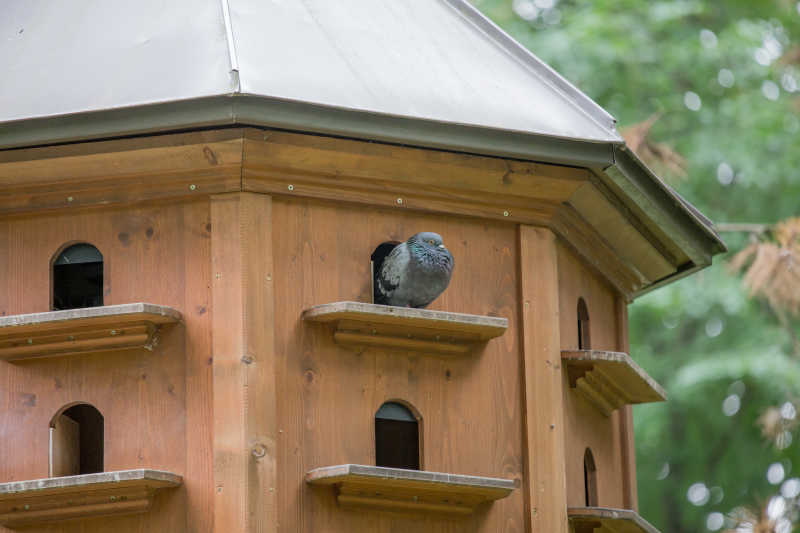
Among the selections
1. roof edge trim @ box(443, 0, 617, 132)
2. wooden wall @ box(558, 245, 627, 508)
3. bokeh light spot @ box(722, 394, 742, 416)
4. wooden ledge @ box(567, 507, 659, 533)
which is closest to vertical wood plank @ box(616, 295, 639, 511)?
wooden wall @ box(558, 245, 627, 508)

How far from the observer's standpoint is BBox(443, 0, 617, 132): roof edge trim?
23.2ft

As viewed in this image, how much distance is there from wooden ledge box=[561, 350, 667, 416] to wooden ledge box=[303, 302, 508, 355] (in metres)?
0.57

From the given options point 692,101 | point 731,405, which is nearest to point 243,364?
point 731,405

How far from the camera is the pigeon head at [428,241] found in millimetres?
6344

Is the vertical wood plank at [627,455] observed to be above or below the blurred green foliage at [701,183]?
below

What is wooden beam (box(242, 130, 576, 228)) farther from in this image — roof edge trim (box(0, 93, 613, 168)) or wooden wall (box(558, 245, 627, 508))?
wooden wall (box(558, 245, 627, 508))

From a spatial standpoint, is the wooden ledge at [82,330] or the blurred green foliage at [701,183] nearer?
the wooden ledge at [82,330]

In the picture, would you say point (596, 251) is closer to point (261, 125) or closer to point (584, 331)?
point (584, 331)

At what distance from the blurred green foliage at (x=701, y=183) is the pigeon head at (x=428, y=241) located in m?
6.15

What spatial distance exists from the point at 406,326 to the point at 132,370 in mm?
1149

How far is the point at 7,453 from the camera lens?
6.30 meters

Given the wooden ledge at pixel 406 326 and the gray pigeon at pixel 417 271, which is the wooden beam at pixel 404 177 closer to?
the gray pigeon at pixel 417 271

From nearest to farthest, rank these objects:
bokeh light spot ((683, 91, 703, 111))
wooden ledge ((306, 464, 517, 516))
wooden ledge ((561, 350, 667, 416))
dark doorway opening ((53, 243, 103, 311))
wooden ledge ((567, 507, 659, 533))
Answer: wooden ledge ((306, 464, 517, 516)) < dark doorway opening ((53, 243, 103, 311)) < wooden ledge ((567, 507, 659, 533)) < wooden ledge ((561, 350, 667, 416)) < bokeh light spot ((683, 91, 703, 111))

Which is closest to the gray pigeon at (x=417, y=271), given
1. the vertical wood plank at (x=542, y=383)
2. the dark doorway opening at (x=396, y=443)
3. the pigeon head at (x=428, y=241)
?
the pigeon head at (x=428, y=241)
